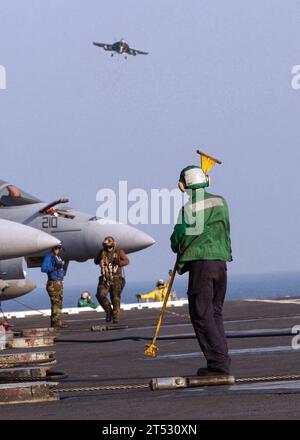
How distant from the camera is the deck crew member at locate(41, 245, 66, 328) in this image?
24.6 m

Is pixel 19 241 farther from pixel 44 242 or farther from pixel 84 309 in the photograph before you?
pixel 84 309

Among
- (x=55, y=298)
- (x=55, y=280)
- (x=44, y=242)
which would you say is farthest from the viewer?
(x=55, y=280)

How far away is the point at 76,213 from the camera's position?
2833cm

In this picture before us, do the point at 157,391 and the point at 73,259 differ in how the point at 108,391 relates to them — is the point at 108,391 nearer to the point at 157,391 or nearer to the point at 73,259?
the point at 157,391

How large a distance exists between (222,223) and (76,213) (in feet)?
56.0

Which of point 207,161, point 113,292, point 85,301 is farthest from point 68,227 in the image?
point 207,161

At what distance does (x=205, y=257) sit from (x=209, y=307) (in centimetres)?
45

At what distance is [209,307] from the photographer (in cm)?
1112

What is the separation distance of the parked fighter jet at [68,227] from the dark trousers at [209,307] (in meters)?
15.7

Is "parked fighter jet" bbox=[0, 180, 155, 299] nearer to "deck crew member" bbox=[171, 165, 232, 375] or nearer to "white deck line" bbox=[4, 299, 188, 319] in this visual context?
"white deck line" bbox=[4, 299, 188, 319]

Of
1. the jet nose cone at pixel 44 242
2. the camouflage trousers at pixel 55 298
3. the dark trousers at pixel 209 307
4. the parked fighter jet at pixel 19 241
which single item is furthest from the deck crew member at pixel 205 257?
the camouflage trousers at pixel 55 298

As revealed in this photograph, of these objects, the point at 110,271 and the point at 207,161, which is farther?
the point at 110,271
